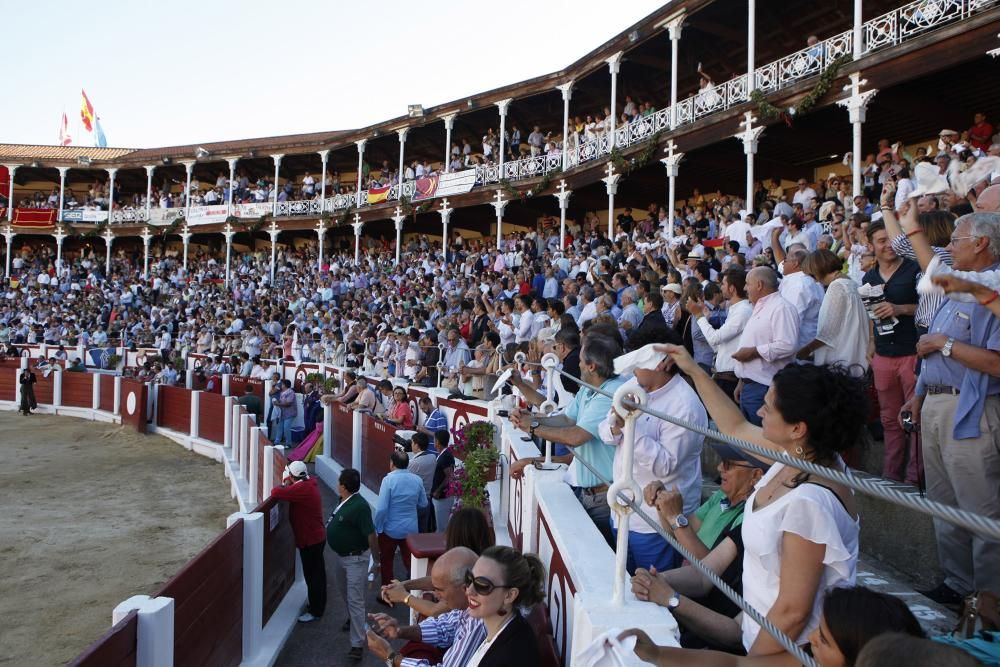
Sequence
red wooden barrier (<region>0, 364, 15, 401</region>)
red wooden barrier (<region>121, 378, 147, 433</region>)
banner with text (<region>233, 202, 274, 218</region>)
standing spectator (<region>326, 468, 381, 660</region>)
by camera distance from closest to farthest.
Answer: standing spectator (<region>326, 468, 381, 660</region>)
red wooden barrier (<region>121, 378, 147, 433</region>)
red wooden barrier (<region>0, 364, 15, 401</region>)
banner with text (<region>233, 202, 274, 218</region>)

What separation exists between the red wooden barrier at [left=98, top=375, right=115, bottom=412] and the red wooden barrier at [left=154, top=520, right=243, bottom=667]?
1569cm

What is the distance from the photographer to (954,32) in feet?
32.9

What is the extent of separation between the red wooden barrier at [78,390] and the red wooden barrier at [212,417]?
247 inches

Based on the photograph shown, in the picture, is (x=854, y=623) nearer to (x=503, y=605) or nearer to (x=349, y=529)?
(x=503, y=605)

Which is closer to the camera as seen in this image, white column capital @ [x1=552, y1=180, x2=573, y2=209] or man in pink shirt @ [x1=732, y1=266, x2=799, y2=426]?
man in pink shirt @ [x1=732, y1=266, x2=799, y2=426]

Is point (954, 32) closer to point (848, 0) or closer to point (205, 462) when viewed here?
point (848, 0)

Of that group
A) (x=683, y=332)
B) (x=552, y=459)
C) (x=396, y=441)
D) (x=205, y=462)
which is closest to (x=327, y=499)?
(x=396, y=441)

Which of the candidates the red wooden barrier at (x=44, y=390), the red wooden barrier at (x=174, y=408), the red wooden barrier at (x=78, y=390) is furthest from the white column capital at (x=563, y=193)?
the red wooden barrier at (x=44, y=390)

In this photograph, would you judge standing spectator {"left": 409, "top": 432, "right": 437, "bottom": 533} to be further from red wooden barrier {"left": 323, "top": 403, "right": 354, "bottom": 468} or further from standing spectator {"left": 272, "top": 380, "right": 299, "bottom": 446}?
standing spectator {"left": 272, "top": 380, "right": 299, "bottom": 446}

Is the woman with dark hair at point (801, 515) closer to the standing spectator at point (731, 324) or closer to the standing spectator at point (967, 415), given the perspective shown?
the standing spectator at point (967, 415)

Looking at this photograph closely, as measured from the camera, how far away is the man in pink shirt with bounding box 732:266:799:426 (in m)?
3.94

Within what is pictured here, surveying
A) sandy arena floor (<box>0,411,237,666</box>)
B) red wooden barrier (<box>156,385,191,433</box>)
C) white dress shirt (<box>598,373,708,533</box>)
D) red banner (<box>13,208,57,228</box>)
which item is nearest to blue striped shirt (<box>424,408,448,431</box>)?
sandy arena floor (<box>0,411,237,666</box>)

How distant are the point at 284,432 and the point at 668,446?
40.5 feet

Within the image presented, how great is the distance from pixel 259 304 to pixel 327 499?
17.4 m
